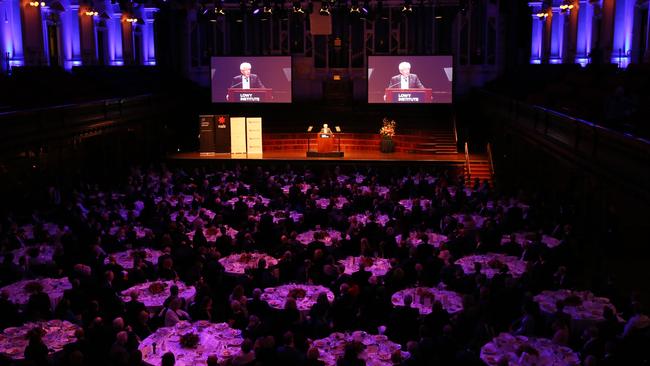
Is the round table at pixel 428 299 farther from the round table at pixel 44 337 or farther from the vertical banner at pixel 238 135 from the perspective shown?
the vertical banner at pixel 238 135

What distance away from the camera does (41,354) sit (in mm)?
7973

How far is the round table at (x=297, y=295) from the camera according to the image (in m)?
9.90

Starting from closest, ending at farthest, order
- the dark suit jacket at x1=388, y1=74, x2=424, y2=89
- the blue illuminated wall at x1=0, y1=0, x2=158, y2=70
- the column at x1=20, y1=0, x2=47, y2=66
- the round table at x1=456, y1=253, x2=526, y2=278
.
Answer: the round table at x1=456, y1=253, x2=526, y2=278 → the blue illuminated wall at x1=0, y1=0, x2=158, y2=70 → the column at x1=20, y1=0, x2=47, y2=66 → the dark suit jacket at x1=388, y1=74, x2=424, y2=89

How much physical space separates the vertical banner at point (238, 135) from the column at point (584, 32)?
13.4 meters

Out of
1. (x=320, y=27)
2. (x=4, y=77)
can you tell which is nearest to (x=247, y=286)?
(x=4, y=77)

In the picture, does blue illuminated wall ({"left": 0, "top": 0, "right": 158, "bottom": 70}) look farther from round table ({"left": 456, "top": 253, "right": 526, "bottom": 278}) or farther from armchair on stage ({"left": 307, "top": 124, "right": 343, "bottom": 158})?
round table ({"left": 456, "top": 253, "right": 526, "bottom": 278})

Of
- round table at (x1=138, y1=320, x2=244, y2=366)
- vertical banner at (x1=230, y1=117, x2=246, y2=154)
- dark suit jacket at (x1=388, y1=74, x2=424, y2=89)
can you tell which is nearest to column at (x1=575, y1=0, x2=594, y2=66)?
dark suit jacket at (x1=388, y1=74, x2=424, y2=89)

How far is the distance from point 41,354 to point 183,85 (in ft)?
84.7

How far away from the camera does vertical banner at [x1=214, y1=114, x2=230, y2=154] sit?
1044 inches

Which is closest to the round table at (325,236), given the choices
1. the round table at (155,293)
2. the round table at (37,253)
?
the round table at (155,293)

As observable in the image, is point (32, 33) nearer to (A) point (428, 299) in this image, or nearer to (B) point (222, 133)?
(B) point (222, 133)

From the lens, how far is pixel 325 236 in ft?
44.2

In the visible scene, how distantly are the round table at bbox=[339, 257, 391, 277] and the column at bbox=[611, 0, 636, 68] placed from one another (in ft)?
46.1

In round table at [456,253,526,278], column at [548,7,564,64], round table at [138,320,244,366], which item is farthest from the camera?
column at [548,7,564,64]
